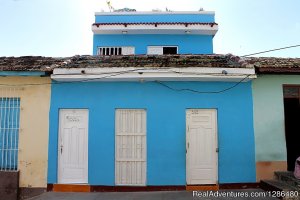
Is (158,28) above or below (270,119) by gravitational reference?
above

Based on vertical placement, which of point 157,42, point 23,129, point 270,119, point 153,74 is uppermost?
point 157,42

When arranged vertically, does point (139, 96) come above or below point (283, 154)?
above

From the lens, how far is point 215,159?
29.3ft

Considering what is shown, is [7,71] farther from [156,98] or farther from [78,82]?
[156,98]

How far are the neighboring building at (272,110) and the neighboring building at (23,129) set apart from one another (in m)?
6.79

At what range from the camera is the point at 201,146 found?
29.4 ft

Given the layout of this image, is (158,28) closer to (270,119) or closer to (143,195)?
(270,119)

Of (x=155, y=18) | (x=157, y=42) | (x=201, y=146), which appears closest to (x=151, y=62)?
(x=201, y=146)

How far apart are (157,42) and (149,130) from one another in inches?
312

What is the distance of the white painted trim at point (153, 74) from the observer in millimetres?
8492

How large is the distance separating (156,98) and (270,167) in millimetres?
4238

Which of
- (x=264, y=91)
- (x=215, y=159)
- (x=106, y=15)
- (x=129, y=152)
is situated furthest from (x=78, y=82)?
(x=106, y=15)

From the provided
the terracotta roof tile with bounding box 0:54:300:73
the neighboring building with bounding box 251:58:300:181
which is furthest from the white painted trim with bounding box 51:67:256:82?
the neighboring building with bounding box 251:58:300:181

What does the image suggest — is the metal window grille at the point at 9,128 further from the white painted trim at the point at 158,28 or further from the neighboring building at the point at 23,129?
the white painted trim at the point at 158,28
